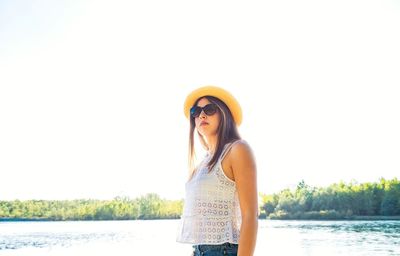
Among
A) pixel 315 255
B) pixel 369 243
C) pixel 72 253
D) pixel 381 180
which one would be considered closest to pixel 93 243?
pixel 72 253

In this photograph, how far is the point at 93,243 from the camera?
26031mm

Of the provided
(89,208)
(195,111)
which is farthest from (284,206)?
(195,111)

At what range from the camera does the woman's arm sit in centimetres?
155

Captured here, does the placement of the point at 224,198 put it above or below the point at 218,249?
above

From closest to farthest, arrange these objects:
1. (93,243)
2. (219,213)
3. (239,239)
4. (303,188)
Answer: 1. (239,239)
2. (219,213)
3. (93,243)
4. (303,188)

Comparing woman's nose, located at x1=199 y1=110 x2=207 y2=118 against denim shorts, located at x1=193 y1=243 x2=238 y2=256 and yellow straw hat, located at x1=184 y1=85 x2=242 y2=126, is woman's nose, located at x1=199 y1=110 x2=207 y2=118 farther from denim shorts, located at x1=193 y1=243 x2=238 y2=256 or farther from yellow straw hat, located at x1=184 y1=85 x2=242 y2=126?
denim shorts, located at x1=193 y1=243 x2=238 y2=256

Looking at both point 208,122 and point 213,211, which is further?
point 208,122

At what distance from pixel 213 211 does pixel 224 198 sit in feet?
0.20

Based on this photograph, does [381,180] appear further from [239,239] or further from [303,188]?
[239,239]

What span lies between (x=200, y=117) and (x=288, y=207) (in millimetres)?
48399

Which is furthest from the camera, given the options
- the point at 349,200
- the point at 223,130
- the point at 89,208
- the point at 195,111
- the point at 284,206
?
the point at 89,208

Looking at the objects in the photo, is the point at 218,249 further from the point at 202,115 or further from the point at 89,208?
the point at 89,208

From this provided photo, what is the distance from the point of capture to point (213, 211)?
164cm

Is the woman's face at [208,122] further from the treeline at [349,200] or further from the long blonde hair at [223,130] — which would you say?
the treeline at [349,200]
